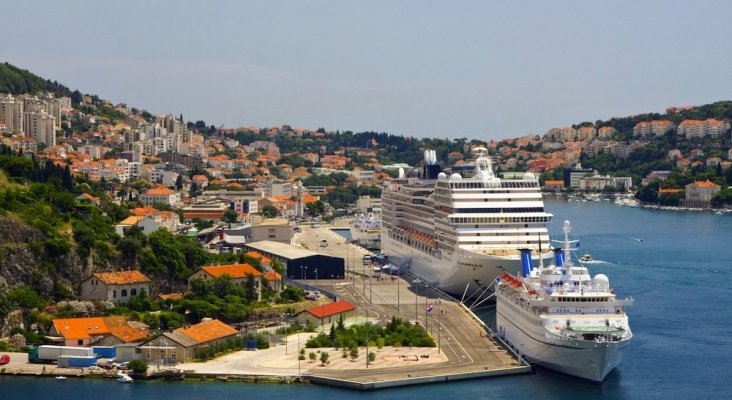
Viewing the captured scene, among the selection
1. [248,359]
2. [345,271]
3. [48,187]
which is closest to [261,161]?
[345,271]

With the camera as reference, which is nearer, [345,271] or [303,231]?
[345,271]

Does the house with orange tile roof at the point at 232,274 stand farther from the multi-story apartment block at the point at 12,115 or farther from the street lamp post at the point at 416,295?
the multi-story apartment block at the point at 12,115

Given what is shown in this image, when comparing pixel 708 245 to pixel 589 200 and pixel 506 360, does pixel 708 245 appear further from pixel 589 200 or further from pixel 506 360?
pixel 589 200

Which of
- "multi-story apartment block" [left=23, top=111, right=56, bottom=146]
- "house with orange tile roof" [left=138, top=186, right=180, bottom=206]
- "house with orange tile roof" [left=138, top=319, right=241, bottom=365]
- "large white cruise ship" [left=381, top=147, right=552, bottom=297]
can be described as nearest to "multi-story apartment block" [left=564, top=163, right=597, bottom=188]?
"multi-story apartment block" [left=23, top=111, right=56, bottom=146]

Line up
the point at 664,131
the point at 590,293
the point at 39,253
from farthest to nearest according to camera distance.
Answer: the point at 664,131
the point at 39,253
the point at 590,293

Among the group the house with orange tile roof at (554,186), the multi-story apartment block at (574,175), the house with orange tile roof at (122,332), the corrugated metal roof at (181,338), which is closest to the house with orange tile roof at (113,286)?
the house with orange tile roof at (122,332)

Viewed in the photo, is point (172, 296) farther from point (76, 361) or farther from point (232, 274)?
point (76, 361)

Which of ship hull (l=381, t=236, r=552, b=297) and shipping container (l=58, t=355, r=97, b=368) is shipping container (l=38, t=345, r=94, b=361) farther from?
ship hull (l=381, t=236, r=552, b=297)
